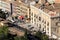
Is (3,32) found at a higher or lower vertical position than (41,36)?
higher

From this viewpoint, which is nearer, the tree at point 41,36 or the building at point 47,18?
the tree at point 41,36

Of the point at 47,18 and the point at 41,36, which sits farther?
the point at 47,18

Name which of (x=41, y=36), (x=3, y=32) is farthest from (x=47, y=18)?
(x=3, y=32)

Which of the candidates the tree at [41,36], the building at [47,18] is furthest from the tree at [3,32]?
the building at [47,18]

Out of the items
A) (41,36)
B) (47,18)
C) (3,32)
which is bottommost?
(41,36)

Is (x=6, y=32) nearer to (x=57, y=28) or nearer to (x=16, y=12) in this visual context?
(x=57, y=28)

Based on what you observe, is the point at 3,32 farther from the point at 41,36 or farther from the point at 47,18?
the point at 47,18

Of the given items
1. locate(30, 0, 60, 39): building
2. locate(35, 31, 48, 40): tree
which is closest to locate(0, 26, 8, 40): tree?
locate(35, 31, 48, 40): tree

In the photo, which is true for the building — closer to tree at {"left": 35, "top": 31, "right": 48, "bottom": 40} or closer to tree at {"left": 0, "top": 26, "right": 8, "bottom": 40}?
tree at {"left": 35, "top": 31, "right": 48, "bottom": 40}

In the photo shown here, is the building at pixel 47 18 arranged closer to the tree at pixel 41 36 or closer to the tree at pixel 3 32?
the tree at pixel 41 36

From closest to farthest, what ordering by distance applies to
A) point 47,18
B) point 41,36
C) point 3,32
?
point 41,36 < point 3,32 < point 47,18

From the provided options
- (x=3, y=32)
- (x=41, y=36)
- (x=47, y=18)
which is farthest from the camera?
(x=47, y=18)
